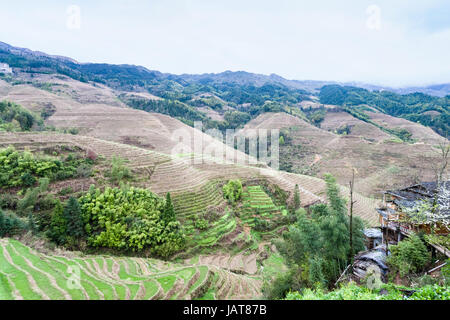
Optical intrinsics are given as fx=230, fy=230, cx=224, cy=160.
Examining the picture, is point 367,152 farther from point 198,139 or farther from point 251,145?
point 198,139

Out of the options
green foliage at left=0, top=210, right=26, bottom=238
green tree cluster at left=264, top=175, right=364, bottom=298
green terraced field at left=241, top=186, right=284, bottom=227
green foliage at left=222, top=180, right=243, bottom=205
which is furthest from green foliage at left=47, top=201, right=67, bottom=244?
green terraced field at left=241, top=186, right=284, bottom=227

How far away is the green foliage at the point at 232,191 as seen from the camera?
21.8m

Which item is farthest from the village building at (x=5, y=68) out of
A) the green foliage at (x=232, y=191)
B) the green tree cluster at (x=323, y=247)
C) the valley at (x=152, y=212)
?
the green tree cluster at (x=323, y=247)

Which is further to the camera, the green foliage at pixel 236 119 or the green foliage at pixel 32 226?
the green foliage at pixel 236 119

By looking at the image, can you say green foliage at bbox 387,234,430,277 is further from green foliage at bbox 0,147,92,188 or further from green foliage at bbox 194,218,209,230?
green foliage at bbox 0,147,92,188

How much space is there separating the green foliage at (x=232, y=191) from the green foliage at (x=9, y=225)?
1462 cm

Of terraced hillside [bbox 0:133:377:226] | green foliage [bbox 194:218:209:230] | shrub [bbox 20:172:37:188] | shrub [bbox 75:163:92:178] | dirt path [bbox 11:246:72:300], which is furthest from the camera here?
terraced hillside [bbox 0:133:377:226]

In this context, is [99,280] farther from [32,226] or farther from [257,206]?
[257,206]

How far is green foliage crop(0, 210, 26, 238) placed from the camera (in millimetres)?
11812

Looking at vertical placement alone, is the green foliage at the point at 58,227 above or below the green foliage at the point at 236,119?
below

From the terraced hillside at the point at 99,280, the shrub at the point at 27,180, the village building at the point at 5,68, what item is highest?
the village building at the point at 5,68

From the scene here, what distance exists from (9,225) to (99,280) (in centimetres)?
678

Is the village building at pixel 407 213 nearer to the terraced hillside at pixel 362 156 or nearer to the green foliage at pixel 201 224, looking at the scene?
the green foliage at pixel 201 224

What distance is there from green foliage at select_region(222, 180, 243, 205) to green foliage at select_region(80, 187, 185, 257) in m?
6.83
